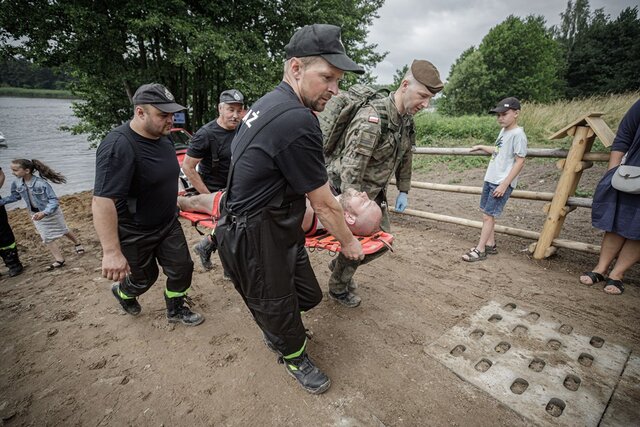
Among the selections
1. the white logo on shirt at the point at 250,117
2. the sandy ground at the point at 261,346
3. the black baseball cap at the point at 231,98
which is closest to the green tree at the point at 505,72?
the sandy ground at the point at 261,346

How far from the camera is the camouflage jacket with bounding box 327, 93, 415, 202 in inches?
95.0

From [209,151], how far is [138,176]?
146cm

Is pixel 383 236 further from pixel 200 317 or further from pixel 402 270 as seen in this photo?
pixel 200 317

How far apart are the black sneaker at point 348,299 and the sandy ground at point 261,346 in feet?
0.27

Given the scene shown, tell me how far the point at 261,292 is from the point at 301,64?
4.43 feet

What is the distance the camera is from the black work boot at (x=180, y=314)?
2.79 meters

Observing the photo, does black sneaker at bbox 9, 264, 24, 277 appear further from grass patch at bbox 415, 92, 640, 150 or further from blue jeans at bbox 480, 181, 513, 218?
grass patch at bbox 415, 92, 640, 150

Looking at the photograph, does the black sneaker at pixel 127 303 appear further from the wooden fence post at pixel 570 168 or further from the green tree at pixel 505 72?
the green tree at pixel 505 72

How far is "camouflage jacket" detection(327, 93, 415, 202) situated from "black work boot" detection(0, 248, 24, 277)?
4.65 metres

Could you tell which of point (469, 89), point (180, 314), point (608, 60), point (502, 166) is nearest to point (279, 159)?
point (180, 314)

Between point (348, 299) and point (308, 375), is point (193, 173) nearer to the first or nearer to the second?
point (348, 299)

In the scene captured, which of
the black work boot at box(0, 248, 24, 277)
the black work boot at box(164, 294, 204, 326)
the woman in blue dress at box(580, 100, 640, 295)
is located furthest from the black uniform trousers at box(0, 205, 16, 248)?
the woman in blue dress at box(580, 100, 640, 295)

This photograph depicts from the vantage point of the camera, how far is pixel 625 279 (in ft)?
11.2

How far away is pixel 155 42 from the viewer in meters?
9.78
